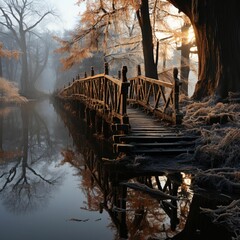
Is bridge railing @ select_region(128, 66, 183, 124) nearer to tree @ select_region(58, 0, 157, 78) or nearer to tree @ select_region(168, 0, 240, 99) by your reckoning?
tree @ select_region(168, 0, 240, 99)

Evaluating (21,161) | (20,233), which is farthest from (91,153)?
(20,233)

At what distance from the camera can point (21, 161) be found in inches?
396

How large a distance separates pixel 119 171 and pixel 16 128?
37.5 feet

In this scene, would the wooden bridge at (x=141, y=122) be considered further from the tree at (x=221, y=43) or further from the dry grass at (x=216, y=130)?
the tree at (x=221, y=43)

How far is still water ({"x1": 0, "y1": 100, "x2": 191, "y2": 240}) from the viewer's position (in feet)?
15.6

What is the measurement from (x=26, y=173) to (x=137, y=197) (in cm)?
402

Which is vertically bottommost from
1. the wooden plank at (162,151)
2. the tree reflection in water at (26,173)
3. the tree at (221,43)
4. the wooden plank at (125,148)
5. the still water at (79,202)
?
the tree reflection in water at (26,173)

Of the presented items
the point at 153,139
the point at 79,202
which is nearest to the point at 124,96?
the point at 153,139

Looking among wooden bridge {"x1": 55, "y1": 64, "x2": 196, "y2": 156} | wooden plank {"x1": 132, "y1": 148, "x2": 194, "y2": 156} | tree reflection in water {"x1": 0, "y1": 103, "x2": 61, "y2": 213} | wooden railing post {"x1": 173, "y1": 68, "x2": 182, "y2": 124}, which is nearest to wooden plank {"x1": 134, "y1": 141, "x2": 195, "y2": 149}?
wooden bridge {"x1": 55, "y1": 64, "x2": 196, "y2": 156}

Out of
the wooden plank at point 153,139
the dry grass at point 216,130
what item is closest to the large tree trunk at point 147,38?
the dry grass at point 216,130

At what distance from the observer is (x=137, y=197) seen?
19.3ft

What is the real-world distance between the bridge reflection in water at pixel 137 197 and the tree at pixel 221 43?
497 centimetres

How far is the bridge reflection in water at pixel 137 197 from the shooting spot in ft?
15.6

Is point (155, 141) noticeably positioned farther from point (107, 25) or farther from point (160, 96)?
point (107, 25)
